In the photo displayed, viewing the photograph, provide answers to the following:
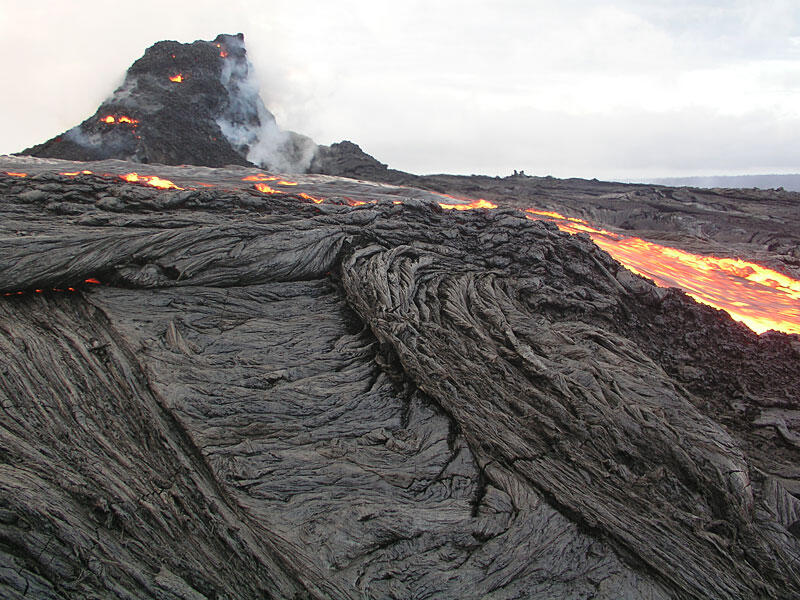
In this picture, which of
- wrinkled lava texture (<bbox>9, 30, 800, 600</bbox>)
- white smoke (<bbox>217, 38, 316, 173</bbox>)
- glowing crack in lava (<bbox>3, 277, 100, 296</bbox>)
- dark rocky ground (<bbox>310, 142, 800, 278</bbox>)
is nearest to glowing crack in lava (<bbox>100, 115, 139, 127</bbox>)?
white smoke (<bbox>217, 38, 316, 173</bbox>)

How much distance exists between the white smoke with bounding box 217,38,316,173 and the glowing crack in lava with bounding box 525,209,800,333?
153 ft

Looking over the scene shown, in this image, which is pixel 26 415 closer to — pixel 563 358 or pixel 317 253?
pixel 317 253

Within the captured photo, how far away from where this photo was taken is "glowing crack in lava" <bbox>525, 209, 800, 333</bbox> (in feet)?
42.7

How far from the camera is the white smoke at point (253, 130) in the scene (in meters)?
60.0

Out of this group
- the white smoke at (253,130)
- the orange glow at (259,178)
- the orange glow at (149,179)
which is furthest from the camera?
the white smoke at (253,130)

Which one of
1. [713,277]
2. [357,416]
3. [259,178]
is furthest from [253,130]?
[357,416]

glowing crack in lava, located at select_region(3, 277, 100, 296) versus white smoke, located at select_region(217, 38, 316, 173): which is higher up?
white smoke, located at select_region(217, 38, 316, 173)

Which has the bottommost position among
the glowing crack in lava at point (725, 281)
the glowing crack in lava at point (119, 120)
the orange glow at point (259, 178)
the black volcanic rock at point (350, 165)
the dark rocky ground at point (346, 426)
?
the dark rocky ground at point (346, 426)

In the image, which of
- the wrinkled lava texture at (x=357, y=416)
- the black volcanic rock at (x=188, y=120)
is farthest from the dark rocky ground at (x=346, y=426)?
the black volcanic rock at (x=188, y=120)

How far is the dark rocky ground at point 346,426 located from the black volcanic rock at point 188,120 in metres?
43.1

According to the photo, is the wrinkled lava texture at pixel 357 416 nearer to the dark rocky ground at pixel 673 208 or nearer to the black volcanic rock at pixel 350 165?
the dark rocky ground at pixel 673 208

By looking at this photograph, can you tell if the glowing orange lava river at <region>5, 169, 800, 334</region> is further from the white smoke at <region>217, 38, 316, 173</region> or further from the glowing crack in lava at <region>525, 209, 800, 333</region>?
the white smoke at <region>217, 38, 316, 173</region>

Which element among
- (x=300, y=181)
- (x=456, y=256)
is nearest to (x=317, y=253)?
(x=456, y=256)

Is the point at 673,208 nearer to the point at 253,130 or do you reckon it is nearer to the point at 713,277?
the point at 713,277
